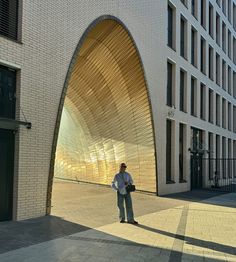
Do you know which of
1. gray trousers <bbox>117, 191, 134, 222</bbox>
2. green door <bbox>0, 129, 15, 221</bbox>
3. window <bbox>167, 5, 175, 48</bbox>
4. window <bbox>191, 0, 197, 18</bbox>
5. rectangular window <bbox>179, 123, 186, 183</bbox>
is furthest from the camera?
window <bbox>191, 0, 197, 18</bbox>

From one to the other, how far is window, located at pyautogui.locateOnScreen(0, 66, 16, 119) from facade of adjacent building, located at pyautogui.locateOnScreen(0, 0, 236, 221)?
0.02 meters

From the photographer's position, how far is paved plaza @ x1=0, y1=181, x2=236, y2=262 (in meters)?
8.48

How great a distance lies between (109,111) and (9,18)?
1238 centimetres

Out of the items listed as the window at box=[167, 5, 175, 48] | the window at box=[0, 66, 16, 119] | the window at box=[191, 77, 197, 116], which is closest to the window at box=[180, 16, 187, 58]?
the window at box=[167, 5, 175, 48]

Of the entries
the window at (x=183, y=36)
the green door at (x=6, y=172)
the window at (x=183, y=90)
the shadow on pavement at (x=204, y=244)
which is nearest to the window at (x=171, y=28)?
the window at (x=183, y=36)

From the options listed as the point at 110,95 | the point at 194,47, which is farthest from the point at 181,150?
the point at 194,47

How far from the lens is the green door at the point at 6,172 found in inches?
442

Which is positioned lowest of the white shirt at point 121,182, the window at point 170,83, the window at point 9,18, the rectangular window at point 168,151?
the white shirt at point 121,182

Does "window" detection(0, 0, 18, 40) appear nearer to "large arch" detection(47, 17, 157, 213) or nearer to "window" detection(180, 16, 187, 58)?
"large arch" detection(47, 17, 157, 213)

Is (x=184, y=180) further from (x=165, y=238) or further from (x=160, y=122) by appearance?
(x=165, y=238)

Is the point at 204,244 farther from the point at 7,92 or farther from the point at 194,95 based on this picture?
the point at 194,95

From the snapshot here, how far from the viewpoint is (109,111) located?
23.7m

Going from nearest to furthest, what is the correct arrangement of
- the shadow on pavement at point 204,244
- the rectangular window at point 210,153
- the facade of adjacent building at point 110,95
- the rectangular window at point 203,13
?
1. the shadow on pavement at point 204,244
2. the facade of adjacent building at point 110,95
3. the rectangular window at point 210,153
4. the rectangular window at point 203,13

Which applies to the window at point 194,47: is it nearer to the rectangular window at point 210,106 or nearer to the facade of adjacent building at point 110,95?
the facade of adjacent building at point 110,95
